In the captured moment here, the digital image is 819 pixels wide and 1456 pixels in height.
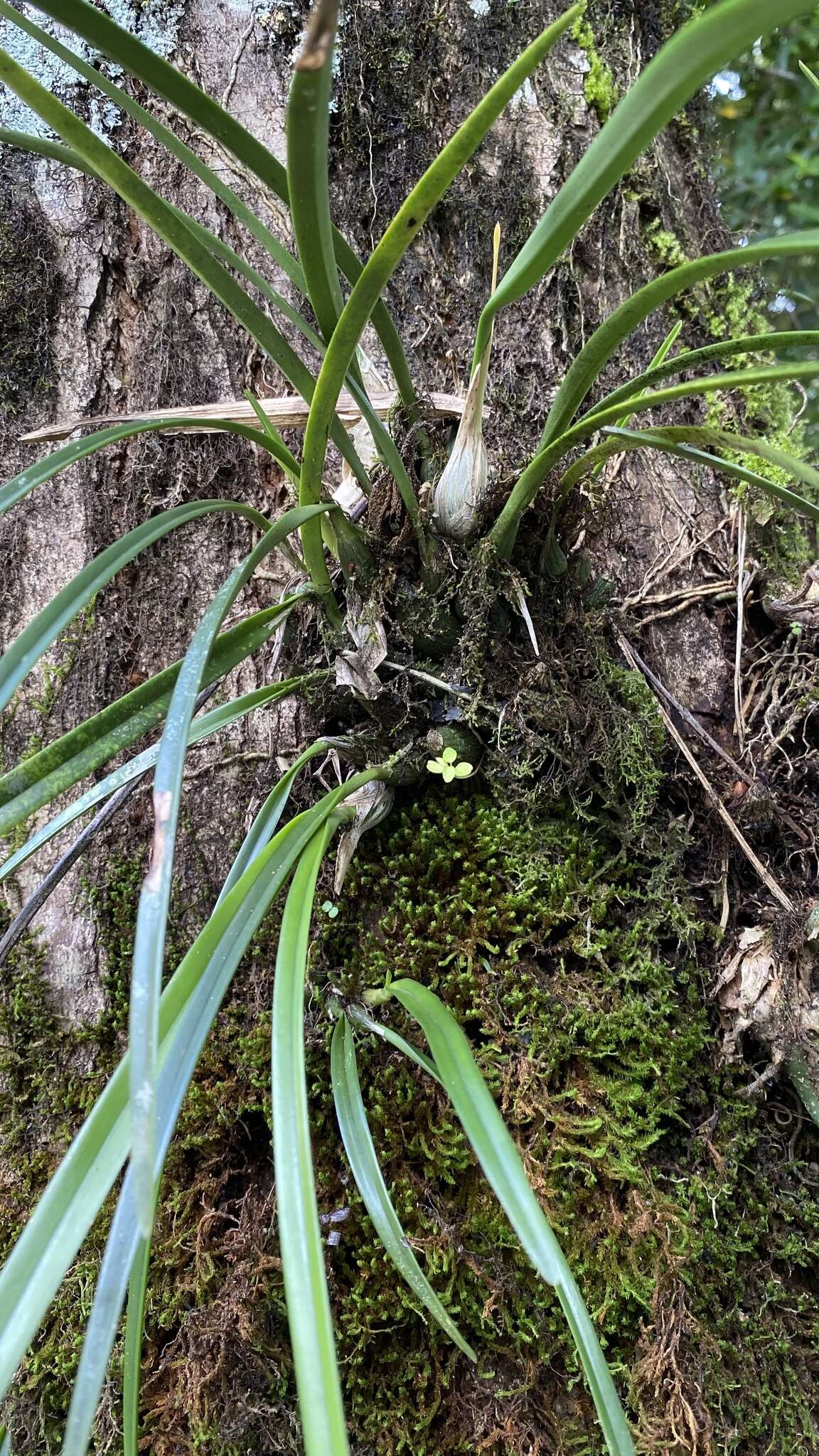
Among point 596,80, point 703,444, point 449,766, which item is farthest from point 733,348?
point 596,80

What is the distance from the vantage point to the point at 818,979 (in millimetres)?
784

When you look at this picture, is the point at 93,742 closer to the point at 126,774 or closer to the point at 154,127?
the point at 126,774

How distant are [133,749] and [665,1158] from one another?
743 mm

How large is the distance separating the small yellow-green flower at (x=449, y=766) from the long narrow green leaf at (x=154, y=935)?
1.07 feet

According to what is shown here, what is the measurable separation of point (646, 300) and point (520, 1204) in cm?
61

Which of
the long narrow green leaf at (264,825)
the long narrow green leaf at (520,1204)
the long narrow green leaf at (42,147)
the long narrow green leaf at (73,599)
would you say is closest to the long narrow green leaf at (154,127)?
the long narrow green leaf at (42,147)

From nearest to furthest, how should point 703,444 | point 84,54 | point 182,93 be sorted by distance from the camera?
point 182,93, point 703,444, point 84,54

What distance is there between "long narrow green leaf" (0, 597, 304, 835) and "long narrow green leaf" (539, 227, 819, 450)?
34 centimetres

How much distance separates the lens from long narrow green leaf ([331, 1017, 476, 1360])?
1.91 feet

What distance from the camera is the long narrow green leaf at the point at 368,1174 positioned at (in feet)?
1.91

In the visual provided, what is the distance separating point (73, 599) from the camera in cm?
55

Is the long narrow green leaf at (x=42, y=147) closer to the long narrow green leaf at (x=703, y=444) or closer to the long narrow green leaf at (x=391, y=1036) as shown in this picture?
the long narrow green leaf at (x=703, y=444)

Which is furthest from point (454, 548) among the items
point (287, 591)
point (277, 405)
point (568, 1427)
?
point (568, 1427)

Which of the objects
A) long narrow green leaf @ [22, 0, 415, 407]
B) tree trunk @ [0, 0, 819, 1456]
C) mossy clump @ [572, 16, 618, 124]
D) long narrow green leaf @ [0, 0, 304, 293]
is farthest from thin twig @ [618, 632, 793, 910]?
mossy clump @ [572, 16, 618, 124]
